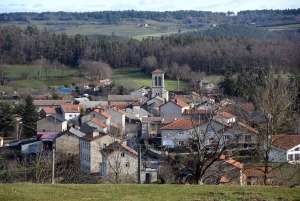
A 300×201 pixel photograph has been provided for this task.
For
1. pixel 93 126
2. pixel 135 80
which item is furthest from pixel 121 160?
pixel 135 80

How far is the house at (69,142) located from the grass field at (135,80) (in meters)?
22.8

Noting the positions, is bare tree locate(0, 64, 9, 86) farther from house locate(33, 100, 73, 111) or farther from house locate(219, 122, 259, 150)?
house locate(219, 122, 259, 150)

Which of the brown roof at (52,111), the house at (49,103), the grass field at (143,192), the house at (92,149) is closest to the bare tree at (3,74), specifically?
the house at (49,103)

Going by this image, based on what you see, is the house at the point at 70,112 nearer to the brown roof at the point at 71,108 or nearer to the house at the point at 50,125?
the brown roof at the point at 71,108

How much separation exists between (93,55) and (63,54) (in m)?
3.80

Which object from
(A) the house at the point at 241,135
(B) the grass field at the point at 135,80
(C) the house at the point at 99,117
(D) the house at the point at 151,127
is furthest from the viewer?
(B) the grass field at the point at 135,80

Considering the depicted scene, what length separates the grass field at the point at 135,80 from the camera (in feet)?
163

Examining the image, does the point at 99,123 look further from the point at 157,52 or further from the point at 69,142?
the point at 157,52

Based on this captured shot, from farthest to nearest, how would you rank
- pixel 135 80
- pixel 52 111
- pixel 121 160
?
pixel 135 80 → pixel 52 111 → pixel 121 160

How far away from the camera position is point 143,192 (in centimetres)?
976

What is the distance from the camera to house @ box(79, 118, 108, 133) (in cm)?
2781

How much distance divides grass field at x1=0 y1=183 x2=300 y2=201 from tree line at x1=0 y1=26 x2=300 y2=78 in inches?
1676

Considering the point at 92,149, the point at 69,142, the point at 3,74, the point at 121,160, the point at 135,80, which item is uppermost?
the point at 121,160

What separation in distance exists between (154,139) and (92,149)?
666 centimetres
